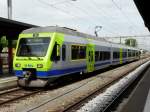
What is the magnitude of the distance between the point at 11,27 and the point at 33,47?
6817 millimetres

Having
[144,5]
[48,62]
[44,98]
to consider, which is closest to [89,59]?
[144,5]

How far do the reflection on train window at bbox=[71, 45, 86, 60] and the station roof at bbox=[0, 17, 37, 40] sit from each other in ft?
14.4

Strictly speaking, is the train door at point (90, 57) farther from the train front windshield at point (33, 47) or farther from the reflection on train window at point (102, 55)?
the train front windshield at point (33, 47)

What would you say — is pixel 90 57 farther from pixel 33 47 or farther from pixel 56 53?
pixel 33 47

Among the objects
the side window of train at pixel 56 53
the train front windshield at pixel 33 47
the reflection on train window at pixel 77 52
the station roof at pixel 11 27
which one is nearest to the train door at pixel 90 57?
the reflection on train window at pixel 77 52

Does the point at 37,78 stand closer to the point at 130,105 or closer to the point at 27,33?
the point at 27,33

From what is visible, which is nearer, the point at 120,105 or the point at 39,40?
the point at 120,105

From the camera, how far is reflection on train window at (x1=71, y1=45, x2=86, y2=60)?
1862cm

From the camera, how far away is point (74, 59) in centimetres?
1894

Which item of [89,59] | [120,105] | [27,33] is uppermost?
[27,33]

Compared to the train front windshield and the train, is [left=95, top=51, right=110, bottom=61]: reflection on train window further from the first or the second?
the train front windshield

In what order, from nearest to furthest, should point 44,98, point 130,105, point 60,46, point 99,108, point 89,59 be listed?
point 99,108 < point 130,105 < point 44,98 < point 60,46 < point 89,59

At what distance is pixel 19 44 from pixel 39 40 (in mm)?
1247

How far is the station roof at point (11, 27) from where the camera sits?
20297mm
